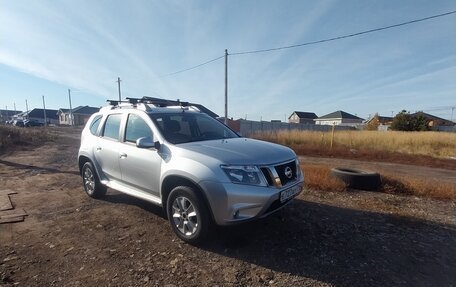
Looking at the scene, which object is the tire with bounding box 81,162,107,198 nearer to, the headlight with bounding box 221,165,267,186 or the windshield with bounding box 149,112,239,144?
the windshield with bounding box 149,112,239,144

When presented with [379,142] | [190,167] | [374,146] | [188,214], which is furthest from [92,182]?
[379,142]

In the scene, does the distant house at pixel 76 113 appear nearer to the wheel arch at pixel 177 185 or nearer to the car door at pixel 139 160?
the car door at pixel 139 160

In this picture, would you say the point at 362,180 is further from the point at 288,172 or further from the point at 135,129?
the point at 135,129

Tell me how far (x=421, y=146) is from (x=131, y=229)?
66.7ft

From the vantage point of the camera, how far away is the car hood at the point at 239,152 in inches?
134

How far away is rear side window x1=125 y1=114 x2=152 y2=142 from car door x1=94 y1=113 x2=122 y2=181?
10.7 inches

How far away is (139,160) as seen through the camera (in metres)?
4.25

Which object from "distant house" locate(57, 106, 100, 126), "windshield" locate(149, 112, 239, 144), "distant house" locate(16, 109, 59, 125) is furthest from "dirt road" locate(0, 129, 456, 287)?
"distant house" locate(16, 109, 59, 125)

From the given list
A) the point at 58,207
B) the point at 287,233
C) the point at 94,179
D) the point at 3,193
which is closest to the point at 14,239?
the point at 58,207

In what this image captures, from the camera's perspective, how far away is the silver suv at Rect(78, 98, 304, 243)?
329 cm

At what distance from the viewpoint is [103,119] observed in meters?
5.45

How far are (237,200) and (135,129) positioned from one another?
7.18 feet

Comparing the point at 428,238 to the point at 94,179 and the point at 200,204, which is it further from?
the point at 94,179

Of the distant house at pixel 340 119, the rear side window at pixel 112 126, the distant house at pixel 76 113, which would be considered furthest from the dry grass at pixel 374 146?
the distant house at pixel 76 113
